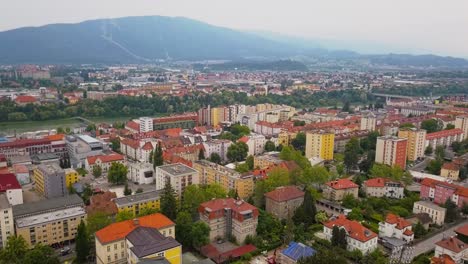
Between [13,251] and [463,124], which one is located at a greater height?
[463,124]

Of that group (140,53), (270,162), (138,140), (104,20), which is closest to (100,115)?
(138,140)

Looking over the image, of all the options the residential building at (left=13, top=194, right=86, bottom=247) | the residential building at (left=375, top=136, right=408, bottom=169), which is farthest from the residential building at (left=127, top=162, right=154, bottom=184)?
the residential building at (left=375, top=136, right=408, bottom=169)

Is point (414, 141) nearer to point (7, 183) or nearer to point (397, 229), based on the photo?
point (397, 229)

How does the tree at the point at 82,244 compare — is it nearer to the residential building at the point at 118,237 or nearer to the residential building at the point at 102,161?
the residential building at the point at 118,237

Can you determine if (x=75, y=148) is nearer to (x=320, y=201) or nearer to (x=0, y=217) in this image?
(x=0, y=217)

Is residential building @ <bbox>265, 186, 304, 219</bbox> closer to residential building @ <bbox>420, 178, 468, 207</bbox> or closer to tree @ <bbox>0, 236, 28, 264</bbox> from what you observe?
residential building @ <bbox>420, 178, 468, 207</bbox>

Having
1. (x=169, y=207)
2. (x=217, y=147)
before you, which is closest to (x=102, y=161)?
(x=217, y=147)
